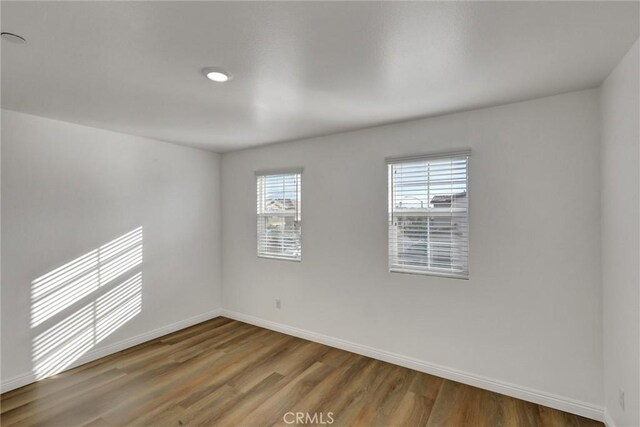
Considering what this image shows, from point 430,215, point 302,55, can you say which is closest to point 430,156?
point 430,215

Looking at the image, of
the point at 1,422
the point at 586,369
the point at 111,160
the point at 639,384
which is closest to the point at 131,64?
the point at 111,160

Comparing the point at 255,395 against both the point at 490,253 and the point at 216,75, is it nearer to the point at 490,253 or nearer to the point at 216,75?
the point at 490,253

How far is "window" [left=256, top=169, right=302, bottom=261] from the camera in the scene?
3.85m

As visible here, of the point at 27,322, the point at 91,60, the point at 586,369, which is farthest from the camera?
the point at 27,322

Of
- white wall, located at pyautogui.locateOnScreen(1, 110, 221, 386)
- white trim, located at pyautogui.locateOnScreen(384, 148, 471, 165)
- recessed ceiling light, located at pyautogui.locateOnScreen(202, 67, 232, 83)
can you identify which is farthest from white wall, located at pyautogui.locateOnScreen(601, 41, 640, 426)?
white wall, located at pyautogui.locateOnScreen(1, 110, 221, 386)

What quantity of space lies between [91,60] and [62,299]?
2.34 m

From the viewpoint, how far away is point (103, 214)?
3287 mm

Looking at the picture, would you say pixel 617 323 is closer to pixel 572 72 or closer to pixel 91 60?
pixel 572 72

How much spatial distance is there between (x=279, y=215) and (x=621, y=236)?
318 centimetres

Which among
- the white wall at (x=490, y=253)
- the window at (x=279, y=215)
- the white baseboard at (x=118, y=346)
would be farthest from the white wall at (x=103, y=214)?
the white wall at (x=490, y=253)

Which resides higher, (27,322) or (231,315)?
(27,322)

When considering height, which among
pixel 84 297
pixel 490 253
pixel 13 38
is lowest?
pixel 84 297

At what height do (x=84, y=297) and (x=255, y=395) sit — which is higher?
(x=84, y=297)

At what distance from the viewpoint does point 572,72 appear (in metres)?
2.00
